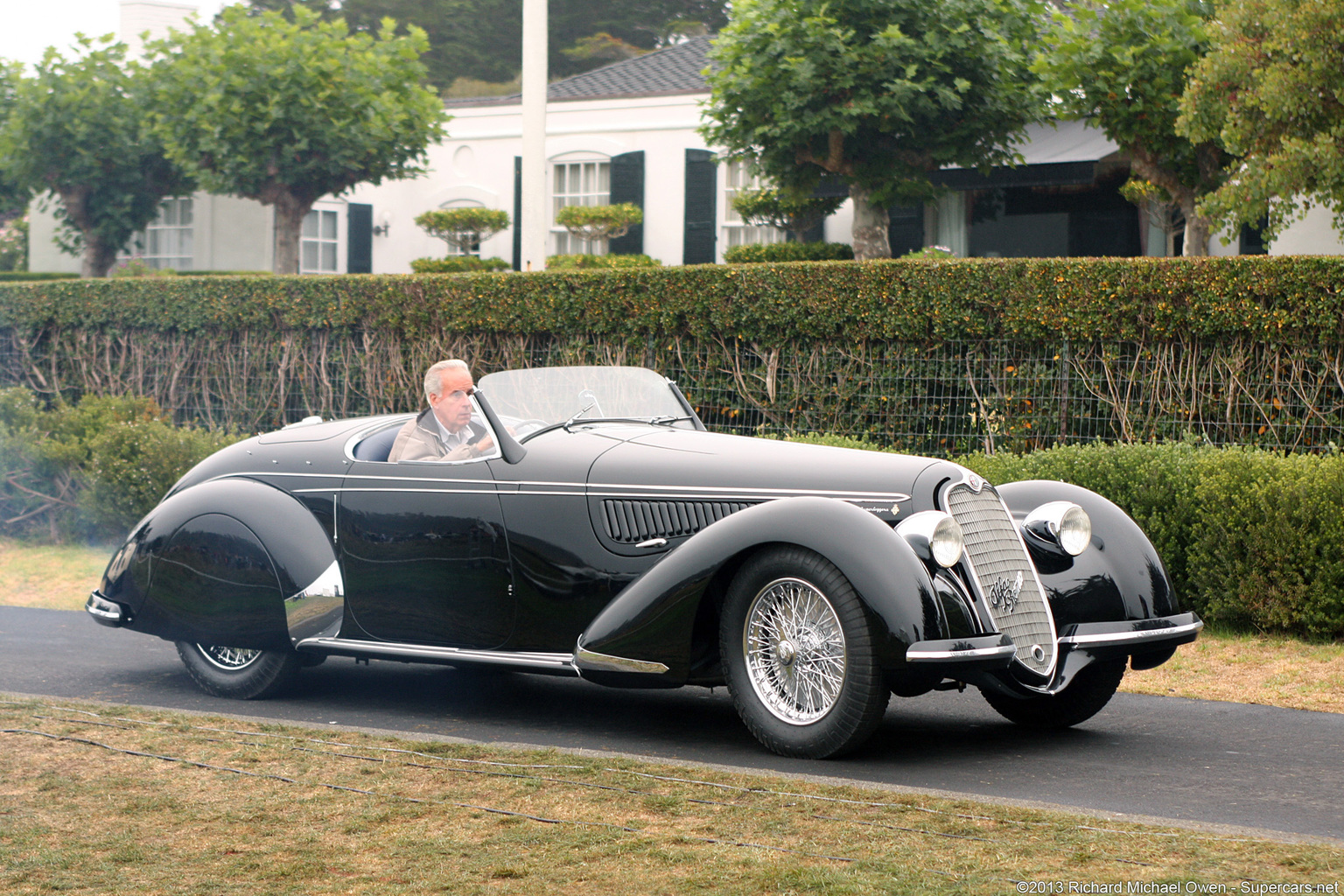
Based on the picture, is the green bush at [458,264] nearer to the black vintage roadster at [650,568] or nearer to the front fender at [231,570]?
the black vintage roadster at [650,568]

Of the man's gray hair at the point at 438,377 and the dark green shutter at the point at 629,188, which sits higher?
the dark green shutter at the point at 629,188

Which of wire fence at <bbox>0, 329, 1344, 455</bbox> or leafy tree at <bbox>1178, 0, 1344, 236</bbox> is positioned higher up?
leafy tree at <bbox>1178, 0, 1344, 236</bbox>

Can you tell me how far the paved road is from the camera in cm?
496

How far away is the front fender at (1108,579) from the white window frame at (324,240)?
21.7 m

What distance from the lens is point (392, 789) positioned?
4.95m

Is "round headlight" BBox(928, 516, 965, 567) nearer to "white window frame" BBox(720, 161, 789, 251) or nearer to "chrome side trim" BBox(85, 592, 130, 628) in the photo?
"chrome side trim" BBox(85, 592, 130, 628)

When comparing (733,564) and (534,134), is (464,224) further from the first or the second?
(733,564)

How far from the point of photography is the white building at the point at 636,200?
18406 mm

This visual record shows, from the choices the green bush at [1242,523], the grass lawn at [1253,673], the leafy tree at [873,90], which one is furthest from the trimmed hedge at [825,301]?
the leafy tree at [873,90]

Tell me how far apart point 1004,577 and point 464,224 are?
1877 centimetres

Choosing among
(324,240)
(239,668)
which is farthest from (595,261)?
(239,668)

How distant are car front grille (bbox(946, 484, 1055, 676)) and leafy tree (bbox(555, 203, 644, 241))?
16.6m

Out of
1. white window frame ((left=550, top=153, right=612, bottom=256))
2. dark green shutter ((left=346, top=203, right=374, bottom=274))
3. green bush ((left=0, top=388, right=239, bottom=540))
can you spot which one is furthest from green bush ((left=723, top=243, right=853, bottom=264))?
dark green shutter ((left=346, top=203, right=374, bottom=274))

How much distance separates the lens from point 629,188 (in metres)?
23.1
